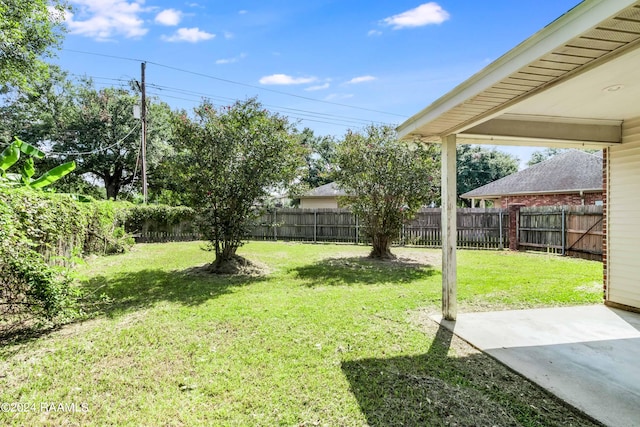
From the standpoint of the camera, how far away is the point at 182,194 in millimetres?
8289

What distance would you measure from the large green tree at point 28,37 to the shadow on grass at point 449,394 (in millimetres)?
13220

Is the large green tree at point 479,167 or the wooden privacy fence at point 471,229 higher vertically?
the large green tree at point 479,167

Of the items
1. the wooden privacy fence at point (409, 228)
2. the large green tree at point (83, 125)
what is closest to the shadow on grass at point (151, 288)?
the wooden privacy fence at point (409, 228)

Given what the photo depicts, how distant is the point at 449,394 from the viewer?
9.02 feet

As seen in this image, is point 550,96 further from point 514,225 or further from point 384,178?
point 514,225

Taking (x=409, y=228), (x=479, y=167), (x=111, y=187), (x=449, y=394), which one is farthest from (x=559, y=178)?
(x=111, y=187)

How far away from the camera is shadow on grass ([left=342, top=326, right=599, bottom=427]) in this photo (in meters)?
2.43

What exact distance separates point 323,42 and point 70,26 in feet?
32.5

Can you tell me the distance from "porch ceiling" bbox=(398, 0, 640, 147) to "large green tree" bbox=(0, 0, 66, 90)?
12.6m

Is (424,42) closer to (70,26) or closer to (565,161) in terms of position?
(565,161)

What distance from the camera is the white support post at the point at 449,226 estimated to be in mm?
4453

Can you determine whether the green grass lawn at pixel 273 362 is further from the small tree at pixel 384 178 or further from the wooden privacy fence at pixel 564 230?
the wooden privacy fence at pixel 564 230

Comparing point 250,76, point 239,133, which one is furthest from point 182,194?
point 250,76

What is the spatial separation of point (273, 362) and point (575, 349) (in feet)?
10.1
